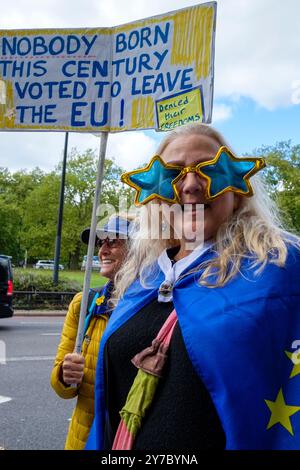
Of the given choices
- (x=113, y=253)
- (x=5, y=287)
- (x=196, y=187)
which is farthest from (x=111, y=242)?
(x=5, y=287)

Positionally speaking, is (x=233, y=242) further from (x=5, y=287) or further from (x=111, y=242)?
(x=5, y=287)

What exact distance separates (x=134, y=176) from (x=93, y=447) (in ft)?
3.09

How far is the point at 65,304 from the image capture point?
17.4 meters

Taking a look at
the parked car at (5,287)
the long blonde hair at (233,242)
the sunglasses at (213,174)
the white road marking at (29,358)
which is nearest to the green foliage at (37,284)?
the parked car at (5,287)

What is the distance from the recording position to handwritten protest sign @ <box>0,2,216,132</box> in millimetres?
2174

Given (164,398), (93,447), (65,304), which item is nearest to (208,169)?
(164,398)

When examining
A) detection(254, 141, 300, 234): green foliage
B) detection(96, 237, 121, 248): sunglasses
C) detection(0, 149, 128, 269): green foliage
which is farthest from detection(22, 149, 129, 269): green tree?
detection(96, 237, 121, 248): sunglasses

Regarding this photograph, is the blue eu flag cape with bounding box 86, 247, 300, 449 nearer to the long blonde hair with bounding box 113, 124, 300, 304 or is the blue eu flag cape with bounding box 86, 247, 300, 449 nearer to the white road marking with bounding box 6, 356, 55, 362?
the long blonde hair with bounding box 113, 124, 300, 304

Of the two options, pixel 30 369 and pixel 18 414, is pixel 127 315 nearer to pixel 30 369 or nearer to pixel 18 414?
pixel 18 414

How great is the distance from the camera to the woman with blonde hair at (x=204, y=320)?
3.60 ft

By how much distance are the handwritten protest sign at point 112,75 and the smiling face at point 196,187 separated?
0.63 meters

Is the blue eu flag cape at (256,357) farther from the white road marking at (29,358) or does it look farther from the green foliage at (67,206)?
the green foliage at (67,206)

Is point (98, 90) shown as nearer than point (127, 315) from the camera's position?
No

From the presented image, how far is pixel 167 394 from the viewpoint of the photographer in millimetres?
1214
